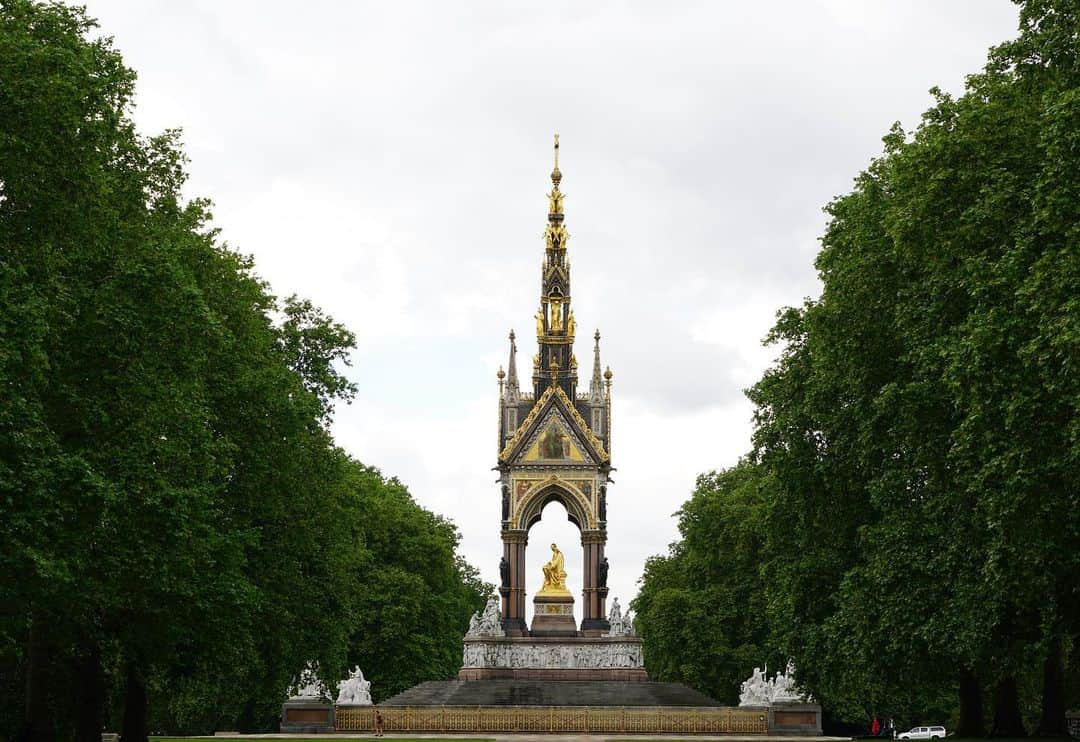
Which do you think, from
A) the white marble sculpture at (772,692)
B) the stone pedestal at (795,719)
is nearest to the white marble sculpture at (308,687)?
the white marble sculpture at (772,692)

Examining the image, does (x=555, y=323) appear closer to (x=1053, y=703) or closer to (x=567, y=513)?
(x=567, y=513)

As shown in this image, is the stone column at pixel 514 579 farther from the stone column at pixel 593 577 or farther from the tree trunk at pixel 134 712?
the tree trunk at pixel 134 712

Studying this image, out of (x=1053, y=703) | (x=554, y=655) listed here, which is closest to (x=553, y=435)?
(x=554, y=655)

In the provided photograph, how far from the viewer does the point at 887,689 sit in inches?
1280

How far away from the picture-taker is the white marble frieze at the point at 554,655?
198ft

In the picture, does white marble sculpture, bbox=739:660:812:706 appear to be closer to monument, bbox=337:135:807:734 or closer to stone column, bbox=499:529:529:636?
monument, bbox=337:135:807:734

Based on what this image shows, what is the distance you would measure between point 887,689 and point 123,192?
1952 centimetres

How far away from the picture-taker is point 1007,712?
116ft

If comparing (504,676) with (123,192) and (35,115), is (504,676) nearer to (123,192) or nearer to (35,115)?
(123,192)

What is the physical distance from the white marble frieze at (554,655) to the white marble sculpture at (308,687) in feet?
51.9

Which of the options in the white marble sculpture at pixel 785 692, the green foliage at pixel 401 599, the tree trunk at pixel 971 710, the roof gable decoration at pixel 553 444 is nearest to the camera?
the tree trunk at pixel 971 710

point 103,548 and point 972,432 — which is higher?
point 972,432

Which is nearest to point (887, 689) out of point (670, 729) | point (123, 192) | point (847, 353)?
point (847, 353)

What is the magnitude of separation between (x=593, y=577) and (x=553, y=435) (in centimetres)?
645
